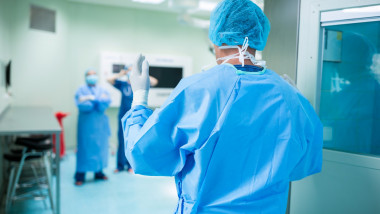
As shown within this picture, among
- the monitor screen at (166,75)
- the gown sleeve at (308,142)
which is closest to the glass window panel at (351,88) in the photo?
the gown sleeve at (308,142)

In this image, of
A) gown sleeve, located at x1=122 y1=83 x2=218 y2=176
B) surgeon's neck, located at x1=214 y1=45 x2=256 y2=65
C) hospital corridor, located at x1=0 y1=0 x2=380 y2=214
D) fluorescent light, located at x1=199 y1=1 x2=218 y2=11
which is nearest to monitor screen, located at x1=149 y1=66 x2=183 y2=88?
fluorescent light, located at x1=199 y1=1 x2=218 y2=11

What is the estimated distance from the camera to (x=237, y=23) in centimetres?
108

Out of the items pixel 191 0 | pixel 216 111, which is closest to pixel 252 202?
pixel 216 111

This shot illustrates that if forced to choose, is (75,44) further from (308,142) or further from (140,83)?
(308,142)

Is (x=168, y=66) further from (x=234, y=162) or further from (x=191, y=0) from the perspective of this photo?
(x=234, y=162)

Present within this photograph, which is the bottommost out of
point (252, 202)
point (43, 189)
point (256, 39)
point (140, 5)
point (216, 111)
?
point (43, 189)

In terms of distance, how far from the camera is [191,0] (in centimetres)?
445

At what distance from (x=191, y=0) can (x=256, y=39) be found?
3.57 meters

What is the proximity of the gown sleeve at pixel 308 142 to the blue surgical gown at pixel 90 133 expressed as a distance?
3042 millimetres

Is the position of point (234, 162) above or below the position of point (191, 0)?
below

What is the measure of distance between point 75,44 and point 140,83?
4.69 m

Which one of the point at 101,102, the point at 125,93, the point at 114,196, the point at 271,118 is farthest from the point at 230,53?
the point at 125,93

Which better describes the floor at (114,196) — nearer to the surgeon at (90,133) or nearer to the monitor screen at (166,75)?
the surgeon at (90,133)

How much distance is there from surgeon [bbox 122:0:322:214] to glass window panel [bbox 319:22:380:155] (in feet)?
1.83
